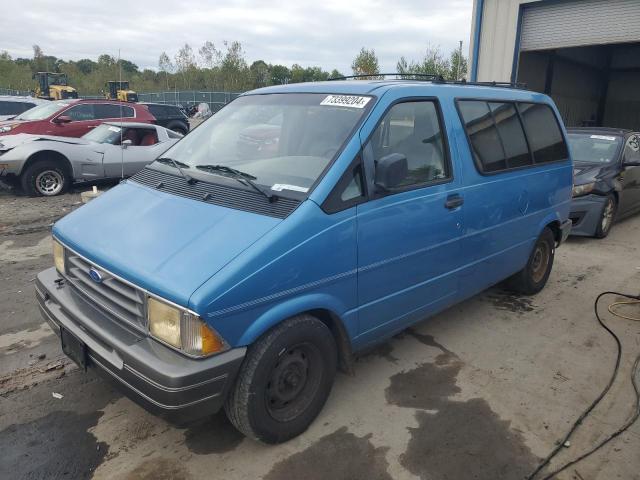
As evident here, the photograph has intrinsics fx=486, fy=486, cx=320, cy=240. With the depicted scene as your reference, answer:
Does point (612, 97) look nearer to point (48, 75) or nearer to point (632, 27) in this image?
point (632, 27)

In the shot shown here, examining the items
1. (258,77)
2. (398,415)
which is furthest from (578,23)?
(258,77)

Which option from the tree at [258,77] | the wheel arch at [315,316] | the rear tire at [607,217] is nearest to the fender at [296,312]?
the wheel arch at [315,316]

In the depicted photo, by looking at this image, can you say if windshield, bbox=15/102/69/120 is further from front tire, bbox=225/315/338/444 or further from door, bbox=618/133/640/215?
door, bbox=618/133/640/215

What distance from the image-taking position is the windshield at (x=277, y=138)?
114 inches

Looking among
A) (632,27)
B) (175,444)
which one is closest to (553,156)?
(175,444)

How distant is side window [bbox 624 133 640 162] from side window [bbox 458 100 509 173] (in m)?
4.89

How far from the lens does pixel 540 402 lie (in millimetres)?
3238

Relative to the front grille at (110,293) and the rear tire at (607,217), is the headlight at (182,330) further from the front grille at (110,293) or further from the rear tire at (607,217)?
the rear tire at (607,217)

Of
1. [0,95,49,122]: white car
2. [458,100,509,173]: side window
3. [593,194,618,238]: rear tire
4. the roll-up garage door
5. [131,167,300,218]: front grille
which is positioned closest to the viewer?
[131,167,300,218]: front grille

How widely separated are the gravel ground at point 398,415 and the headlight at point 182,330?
30.8 inches

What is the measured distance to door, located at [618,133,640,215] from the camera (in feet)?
24.6

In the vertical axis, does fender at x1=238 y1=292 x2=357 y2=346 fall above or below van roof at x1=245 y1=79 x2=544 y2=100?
below

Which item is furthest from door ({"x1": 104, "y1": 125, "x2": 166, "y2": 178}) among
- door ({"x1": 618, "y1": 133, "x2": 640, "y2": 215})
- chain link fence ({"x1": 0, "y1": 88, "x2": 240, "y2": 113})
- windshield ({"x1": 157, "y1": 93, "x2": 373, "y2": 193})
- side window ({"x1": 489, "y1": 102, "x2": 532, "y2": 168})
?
chain link fence ({"x1": 0, "y1": 88, "x2": 240, "y2": 113})

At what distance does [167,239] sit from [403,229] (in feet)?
4.67
